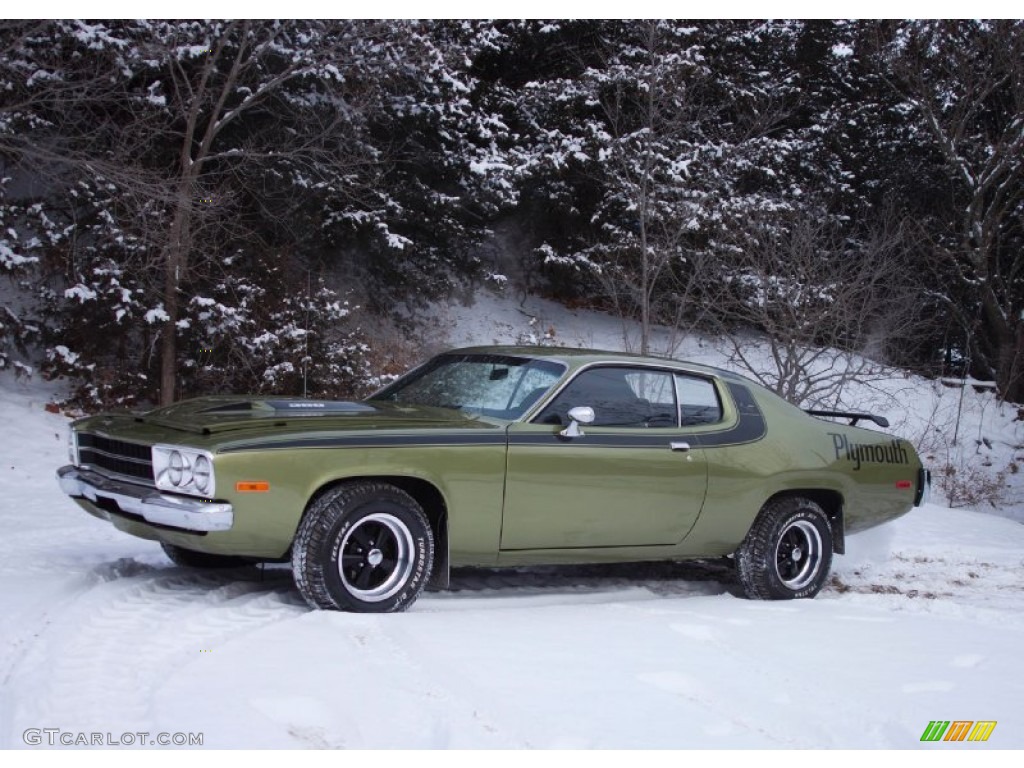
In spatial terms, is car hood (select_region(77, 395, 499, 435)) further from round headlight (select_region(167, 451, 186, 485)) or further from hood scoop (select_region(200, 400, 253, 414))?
round headlight (select_region(167, 451, 186, 485))

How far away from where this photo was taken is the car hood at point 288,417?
17.4ft

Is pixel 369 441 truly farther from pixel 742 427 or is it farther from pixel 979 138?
pixel 979 138

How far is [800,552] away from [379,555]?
3.05m

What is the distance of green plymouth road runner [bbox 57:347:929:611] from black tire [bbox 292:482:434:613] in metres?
0.01

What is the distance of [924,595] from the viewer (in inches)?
279

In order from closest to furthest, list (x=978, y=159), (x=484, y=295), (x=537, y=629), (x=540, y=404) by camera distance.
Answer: (x=537, y=629)
(x=540, y=404)
(x=484, y=295)
(x=978, y=159)

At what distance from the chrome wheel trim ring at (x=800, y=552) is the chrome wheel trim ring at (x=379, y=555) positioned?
2.69 meters

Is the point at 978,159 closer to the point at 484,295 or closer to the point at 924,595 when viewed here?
the point at 484,295

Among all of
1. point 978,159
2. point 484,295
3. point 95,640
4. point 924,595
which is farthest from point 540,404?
point 978,159

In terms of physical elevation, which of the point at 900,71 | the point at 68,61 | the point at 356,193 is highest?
the point at 900,71

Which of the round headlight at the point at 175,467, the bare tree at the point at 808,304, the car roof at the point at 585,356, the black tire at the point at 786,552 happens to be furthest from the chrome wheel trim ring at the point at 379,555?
the bare tree at the point at 808,304

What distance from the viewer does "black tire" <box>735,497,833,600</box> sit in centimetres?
657

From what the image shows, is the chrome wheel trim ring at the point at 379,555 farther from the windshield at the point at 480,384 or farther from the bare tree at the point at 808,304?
the bare tree at the point at 808,304

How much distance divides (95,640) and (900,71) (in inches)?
949
